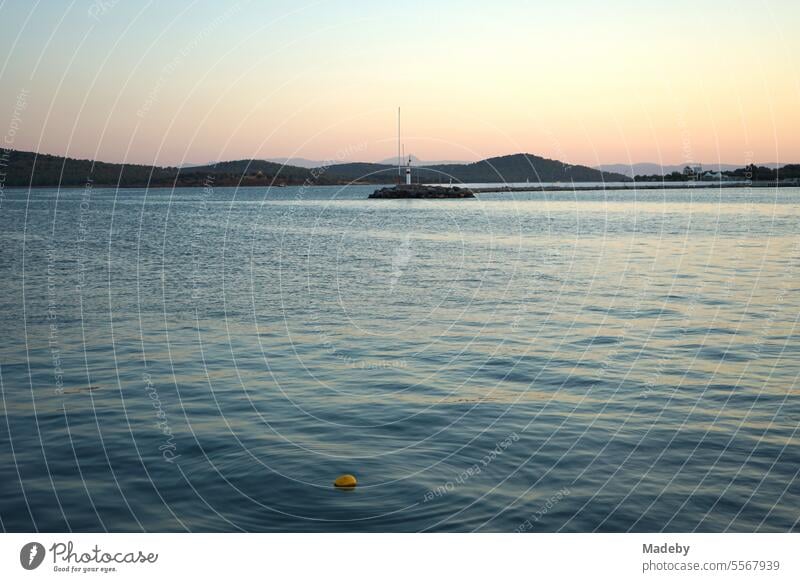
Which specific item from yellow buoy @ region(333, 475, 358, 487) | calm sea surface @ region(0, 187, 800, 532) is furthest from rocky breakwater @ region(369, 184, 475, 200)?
yellow buoy @ region(333, 475, 358, 487)

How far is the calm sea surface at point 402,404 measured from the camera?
11320mm

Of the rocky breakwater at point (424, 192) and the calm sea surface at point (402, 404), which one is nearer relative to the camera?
the calm sea surface at point (402, 404)

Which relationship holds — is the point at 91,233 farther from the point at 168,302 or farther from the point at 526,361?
the point at 526,361

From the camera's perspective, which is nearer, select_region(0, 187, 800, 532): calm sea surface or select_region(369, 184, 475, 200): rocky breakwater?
select_region(0, 187, 800, 532): calm sea surface

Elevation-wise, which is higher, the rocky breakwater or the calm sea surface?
the rocky breakwater

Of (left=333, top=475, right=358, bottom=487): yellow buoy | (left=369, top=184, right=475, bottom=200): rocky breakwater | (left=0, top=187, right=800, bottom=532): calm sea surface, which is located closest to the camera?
(left=0, top=187, right=800, bottom=532): calm sea surface

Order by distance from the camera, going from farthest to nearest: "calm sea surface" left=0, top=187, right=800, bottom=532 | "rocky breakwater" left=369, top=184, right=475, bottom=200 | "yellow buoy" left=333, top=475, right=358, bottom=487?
"rocky breakwater" left=369, top=184, right=475, bottom=200
"yellow buoy" left=333, top=475, right=358, bottom=487
"calm sea surface" left=0, top=187, right=800, bottom=532

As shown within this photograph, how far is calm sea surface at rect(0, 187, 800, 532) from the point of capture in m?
11.3

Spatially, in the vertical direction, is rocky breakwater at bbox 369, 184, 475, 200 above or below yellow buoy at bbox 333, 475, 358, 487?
above

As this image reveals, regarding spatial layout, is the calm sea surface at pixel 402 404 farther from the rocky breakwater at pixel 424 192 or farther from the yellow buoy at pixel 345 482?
the rocky breakwater at pixel 424 192

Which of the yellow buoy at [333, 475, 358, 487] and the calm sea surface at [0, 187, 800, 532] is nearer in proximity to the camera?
the calm sea surface at [0, 187, 800, 532]

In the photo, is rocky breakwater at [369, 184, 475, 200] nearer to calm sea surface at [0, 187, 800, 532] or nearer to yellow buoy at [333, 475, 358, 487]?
calm sea surface at [0, 187, 800, 532]

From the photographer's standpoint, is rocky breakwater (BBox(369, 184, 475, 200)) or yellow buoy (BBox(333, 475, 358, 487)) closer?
yellow buoy (BBox(333, 475, 358, 487))

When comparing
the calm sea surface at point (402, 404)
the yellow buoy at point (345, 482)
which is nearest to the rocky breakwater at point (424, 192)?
the calm sea surface at point (402, 404)
